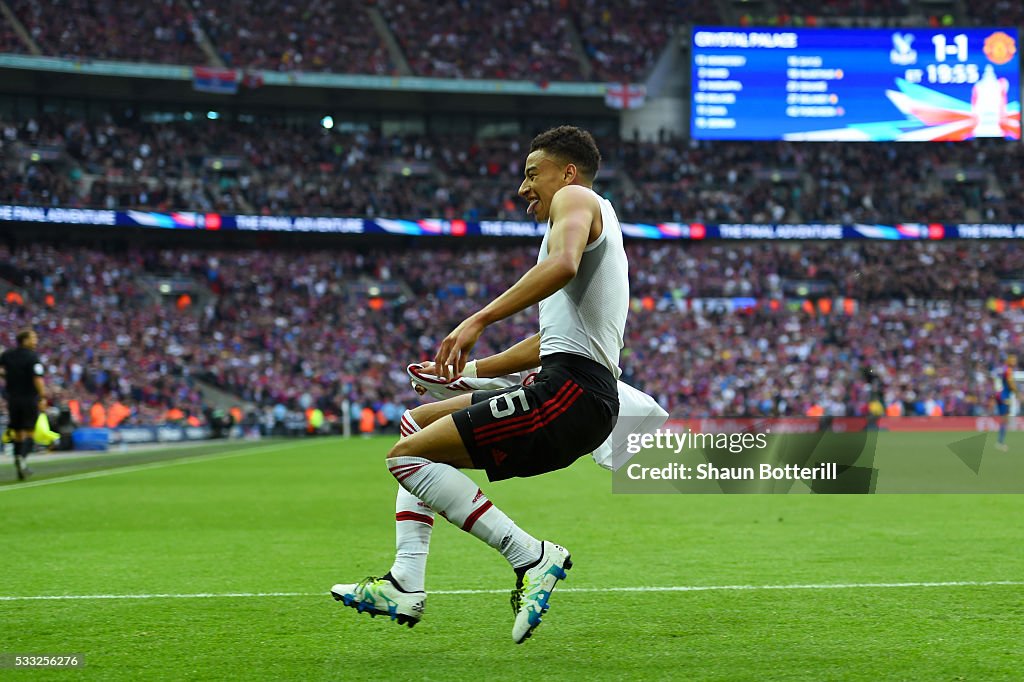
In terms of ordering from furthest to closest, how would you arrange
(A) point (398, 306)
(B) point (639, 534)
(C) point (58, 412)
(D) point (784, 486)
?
(A) point (398, 306)
(C) point (58, 412)
(D) point (784, 486)
(B) point (639, 534)

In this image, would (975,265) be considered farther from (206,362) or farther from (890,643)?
(890,643)

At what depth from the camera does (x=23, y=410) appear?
1584 cm

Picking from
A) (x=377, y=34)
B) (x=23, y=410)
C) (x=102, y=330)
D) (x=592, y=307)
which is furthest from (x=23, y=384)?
(x=377, y=34)

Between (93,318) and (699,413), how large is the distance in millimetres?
21345

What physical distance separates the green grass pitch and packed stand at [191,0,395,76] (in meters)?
36.3

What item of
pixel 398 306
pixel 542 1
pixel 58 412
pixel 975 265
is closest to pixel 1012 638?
pixel 58 412

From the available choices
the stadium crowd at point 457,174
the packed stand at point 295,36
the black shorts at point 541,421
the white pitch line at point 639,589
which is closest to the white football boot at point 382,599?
the black shorts at point 541,421

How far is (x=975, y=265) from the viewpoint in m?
48.7

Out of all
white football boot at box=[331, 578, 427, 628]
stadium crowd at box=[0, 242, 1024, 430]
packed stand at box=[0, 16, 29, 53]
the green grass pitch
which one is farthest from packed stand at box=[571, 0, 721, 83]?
white football boot at box=[331, 578, 427, 628]

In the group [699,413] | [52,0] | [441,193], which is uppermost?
[52,0]

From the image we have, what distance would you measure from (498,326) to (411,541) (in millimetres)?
38830

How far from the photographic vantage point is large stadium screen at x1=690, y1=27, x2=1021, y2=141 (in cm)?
4372

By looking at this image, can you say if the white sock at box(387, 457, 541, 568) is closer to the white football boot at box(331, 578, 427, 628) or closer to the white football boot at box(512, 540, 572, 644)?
the white football boot at box(512, 540, 572, 644)

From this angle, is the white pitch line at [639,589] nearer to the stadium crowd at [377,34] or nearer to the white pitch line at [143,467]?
the white pitch line at [143,467]
